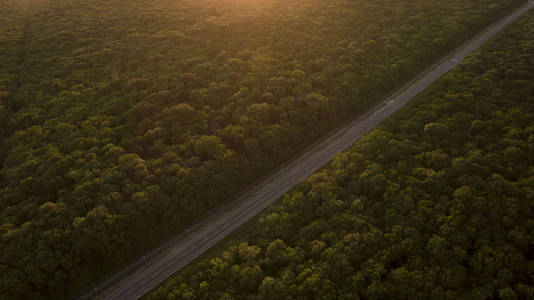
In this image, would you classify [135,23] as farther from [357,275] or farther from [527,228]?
[527,228]

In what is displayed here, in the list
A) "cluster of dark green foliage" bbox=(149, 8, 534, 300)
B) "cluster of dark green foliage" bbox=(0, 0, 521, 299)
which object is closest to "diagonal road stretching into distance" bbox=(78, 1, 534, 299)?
"cluster of dark green foliage" bbox=(0, 0, 521, 299)

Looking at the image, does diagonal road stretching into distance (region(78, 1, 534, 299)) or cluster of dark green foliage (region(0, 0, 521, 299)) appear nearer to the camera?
cluster of dark green foliage (region(0, 0, 521, 299))

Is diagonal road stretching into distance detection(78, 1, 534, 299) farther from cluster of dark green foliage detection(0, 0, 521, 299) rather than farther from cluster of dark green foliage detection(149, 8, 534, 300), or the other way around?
cluster of dark green foliage detection(149, 8, 534, 300)

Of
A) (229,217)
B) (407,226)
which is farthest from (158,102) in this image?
(407,226)

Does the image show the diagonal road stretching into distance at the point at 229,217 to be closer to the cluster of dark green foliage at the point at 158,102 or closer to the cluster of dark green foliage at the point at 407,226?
the cluster of dark green foliage at the point at 158,102

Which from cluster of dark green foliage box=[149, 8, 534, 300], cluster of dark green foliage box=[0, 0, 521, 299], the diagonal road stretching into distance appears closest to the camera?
cluster of dark green foliage box=[149, 8, 534, 300]
